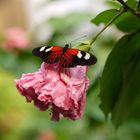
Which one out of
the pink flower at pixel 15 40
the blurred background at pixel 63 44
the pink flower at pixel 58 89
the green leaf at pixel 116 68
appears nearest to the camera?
the pink flower at pixel 58 89

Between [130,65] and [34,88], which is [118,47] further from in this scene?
[34,88]

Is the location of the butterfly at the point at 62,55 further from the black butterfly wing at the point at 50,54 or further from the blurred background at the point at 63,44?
the blurred background at the point at 63,44

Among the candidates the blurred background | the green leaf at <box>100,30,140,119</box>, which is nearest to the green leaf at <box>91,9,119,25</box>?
the green leaf at <box>100,30,140,119</box>

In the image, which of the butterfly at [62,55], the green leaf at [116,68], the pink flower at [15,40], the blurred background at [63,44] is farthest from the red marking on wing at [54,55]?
the pink flower at [15,40]

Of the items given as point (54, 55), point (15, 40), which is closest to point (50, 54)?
point (54, 55)

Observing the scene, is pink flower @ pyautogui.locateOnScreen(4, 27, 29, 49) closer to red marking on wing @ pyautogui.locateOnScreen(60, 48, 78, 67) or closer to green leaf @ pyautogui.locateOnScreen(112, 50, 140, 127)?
green leaf @ pyautogui.locateOnScreen(112, 50, 140, 127)

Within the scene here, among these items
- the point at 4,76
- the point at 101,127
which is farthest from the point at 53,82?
the point at 4,76
